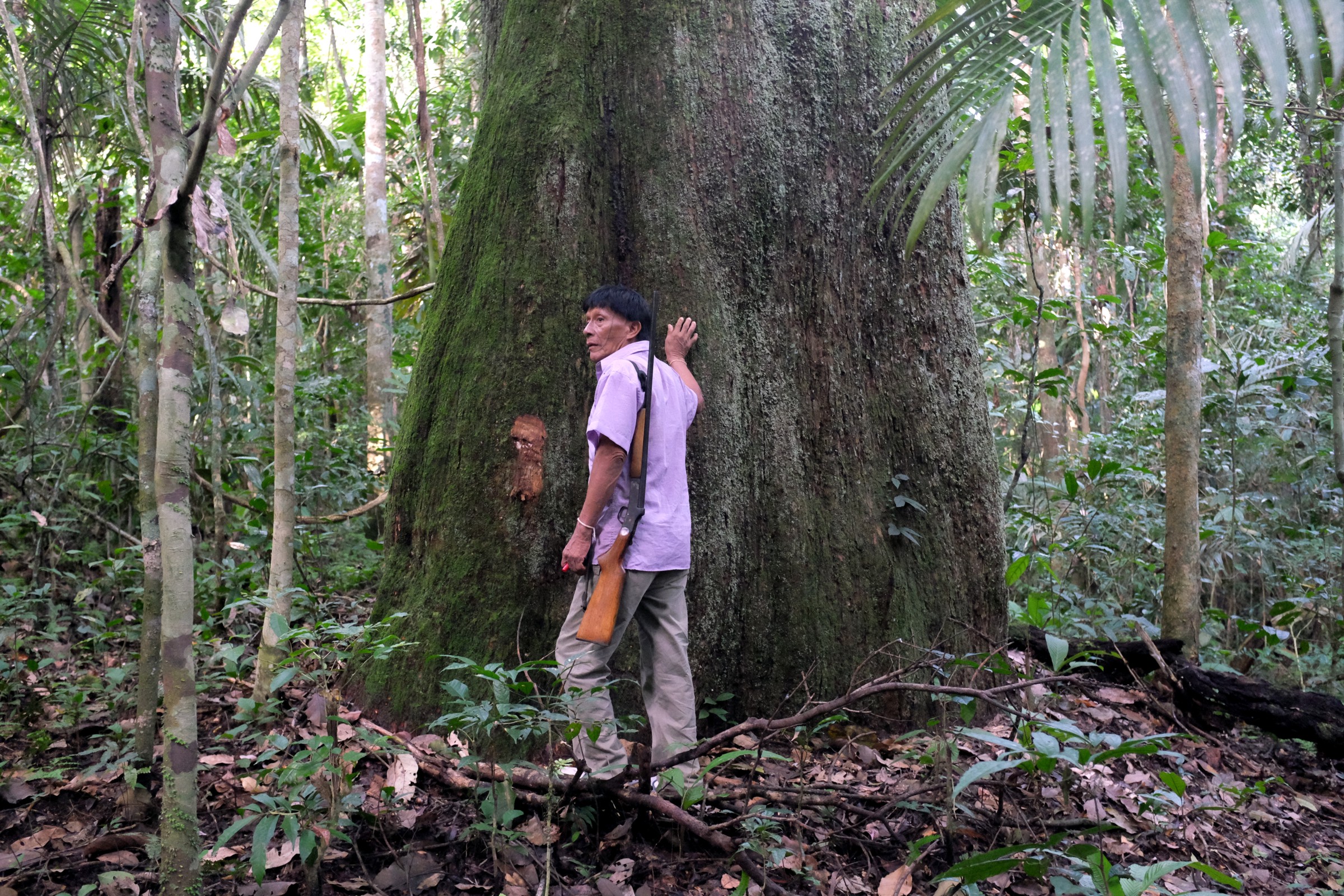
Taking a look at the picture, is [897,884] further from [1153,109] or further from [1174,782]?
[1153,109]

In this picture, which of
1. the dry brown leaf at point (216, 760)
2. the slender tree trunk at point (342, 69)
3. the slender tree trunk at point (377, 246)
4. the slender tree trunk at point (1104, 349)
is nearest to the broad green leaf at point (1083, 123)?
the dry brown leaf at point (216, 760)

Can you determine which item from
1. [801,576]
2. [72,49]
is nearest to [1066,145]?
[801,576]

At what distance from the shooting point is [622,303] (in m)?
3.14

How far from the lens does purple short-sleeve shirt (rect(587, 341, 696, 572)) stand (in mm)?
2947

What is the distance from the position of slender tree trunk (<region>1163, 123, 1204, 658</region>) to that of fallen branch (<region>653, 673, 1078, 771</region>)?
281 centimetres

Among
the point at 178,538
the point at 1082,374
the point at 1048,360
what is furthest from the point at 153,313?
the point at 1048,360

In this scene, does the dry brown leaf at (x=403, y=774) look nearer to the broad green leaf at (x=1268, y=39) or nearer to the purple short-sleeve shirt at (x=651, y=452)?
the purple short-sleeve shirt at (x=651, y=452)

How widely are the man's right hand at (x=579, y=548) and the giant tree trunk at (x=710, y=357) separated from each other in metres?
0.30

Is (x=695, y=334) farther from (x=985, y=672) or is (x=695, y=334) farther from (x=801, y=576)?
(x=985, y=672)

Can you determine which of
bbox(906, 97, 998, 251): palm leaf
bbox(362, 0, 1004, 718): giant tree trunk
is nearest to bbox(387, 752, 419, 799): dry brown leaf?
bbox(362, 0, 1004, 718): giant tree trunk

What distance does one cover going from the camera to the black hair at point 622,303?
314cm

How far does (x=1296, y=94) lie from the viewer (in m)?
7.44

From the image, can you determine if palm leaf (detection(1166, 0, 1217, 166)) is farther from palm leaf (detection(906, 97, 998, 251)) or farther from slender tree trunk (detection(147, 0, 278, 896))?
slender tree trunk (detection(147, 0, 278, 896))

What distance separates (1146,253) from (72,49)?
9.11m
